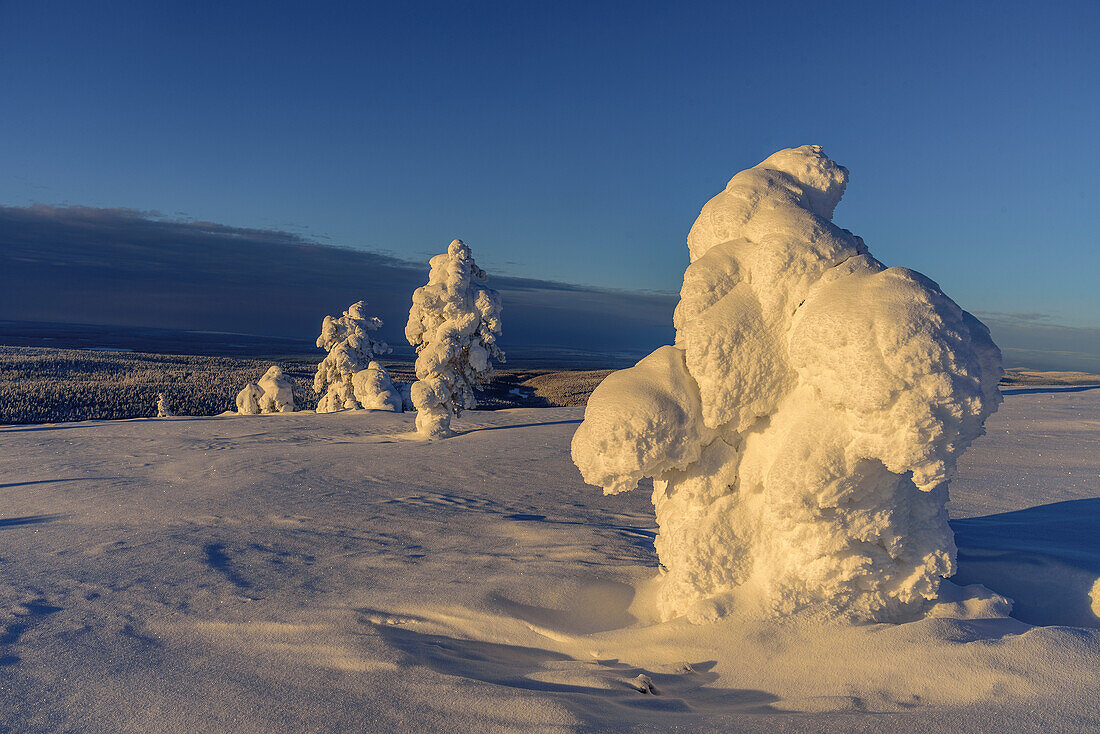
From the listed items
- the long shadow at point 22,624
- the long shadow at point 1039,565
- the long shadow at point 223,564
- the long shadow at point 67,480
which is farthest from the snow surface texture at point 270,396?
the long shadow at point 1039,565

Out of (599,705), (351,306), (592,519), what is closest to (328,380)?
(351,306)

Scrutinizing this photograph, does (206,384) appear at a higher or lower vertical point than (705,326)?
lower

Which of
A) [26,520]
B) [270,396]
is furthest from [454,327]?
[270,396]

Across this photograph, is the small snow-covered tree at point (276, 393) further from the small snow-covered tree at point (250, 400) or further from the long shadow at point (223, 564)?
the long shadow at point (223, 564)

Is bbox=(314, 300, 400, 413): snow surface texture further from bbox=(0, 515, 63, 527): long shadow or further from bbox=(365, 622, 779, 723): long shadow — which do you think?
bbox=(365, 622, 779, 723): long shadow

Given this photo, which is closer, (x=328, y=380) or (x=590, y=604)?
(x=590, y=604)

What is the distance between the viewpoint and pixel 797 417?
371 centimetres

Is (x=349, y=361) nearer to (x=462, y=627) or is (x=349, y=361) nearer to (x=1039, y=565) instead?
(x=462, y=627)

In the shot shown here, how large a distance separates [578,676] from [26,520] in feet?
24.8

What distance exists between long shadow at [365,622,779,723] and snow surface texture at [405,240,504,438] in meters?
12.3

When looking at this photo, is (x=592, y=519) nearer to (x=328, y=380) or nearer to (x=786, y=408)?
(x=786, y=408)

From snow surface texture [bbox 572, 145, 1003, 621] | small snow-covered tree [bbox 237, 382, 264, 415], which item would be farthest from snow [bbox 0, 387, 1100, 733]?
small snow-covered tree [bbox 237, 382, 264, 415]

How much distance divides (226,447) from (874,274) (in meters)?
13.6

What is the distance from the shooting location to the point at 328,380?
80.1 feet
